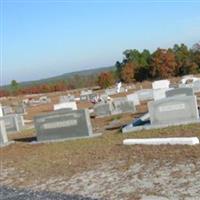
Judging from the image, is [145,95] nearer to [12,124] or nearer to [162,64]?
[12,124]

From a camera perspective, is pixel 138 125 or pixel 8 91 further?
pixel 8 91

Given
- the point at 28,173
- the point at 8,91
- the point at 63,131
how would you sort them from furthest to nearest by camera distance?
the point at 8,91
the point at 63,131
the point at 28,173

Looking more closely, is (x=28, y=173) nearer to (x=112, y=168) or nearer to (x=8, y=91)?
(x=112, y=168)

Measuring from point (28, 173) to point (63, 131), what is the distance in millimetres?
4092

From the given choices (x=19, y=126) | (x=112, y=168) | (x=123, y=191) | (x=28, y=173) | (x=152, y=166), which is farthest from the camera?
(x=19, y=126)

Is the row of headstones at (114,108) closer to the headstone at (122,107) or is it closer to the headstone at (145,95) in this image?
the headstone at (122,107)

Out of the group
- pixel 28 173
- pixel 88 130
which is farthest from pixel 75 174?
pixel 88 130

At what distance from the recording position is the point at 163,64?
3061 inches

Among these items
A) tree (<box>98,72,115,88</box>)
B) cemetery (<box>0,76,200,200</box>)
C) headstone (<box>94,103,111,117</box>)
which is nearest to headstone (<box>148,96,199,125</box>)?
cemetery (<box>0,76,200,200</box>)

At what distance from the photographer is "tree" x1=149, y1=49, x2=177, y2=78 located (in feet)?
255

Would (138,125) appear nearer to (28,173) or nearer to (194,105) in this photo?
(194,105)

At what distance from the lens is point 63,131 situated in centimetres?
1315

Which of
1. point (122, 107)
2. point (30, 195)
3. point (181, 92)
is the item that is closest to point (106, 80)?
point (122, 107)

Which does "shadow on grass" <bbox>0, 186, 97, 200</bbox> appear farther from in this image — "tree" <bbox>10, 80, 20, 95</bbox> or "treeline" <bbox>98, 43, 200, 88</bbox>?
"tree" <bbox>10, 80, 20, 95</bbox>
